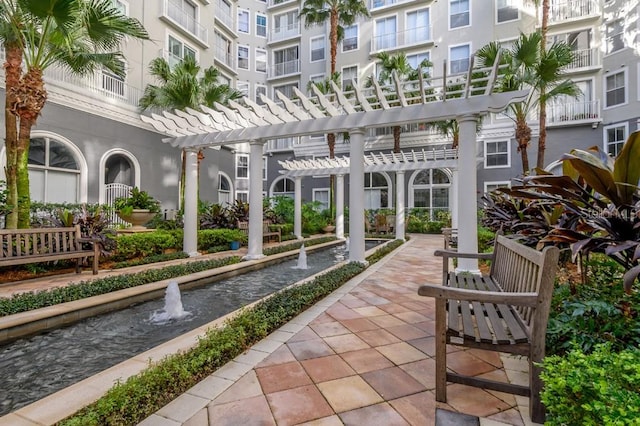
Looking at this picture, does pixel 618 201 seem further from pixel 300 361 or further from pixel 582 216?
pixel 300 361

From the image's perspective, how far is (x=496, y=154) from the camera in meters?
16.1

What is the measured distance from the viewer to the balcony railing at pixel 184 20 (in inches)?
546

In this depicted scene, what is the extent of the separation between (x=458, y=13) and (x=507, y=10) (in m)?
2.29

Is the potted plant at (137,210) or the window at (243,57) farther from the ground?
the window at (243,57)

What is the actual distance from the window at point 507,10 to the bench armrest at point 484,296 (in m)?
19.1

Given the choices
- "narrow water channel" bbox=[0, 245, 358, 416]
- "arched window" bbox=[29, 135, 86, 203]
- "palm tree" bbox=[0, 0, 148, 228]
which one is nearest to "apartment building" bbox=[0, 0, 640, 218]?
"arched window" bbox=[29, 135, 86, 203]

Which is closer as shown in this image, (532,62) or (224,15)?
(532,62)

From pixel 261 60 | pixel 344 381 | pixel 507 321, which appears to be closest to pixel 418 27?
pixel 261 60

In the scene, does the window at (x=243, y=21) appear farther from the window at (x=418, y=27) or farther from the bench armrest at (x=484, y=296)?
the bench armrest at (x=484, y=296)

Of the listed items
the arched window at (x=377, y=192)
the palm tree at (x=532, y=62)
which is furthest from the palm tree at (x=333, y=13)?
the palm tree at (x=532, y=62)

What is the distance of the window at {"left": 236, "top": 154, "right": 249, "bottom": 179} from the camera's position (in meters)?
22.6

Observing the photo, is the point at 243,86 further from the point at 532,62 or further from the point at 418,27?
the point at 532,62

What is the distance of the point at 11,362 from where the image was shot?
2643 mm

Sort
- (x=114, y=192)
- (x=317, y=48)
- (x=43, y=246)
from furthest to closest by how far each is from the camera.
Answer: (x=317, y=48)
(x=114, y=192)
(x=43, y=246)
